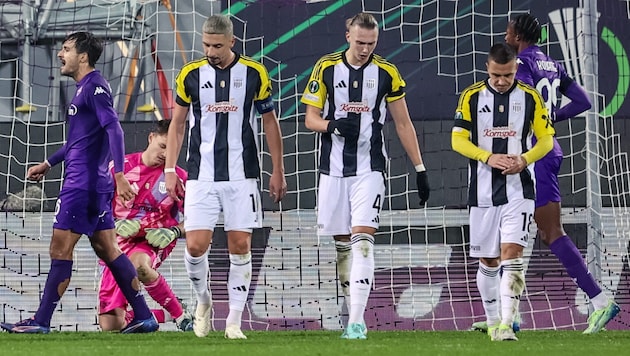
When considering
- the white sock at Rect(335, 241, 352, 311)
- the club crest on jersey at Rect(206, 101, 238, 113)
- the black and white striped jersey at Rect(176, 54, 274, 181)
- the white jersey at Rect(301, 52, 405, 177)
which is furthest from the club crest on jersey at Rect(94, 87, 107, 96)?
the white sock at Rect(335, 241, 352, 311)

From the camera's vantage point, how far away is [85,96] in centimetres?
792

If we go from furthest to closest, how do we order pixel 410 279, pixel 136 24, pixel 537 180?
pixel 136 24 → pixel 410 279 → pixel 537 180

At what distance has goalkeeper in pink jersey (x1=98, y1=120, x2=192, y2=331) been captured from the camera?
9.03 meters

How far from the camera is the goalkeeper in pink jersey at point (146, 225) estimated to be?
9031mm

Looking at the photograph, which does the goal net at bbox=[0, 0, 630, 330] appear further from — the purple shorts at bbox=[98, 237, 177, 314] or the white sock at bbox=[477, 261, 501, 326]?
the white sock at bbox=[477, 261, 501, 326]

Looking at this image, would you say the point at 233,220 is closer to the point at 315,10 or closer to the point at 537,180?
the point at 537,180

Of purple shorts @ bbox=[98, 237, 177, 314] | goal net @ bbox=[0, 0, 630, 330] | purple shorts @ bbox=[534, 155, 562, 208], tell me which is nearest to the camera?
purple shorts @ bbox=[534, 155, 562, 208]

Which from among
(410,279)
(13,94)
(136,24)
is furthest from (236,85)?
(13,94)

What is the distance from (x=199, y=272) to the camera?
7605 mm

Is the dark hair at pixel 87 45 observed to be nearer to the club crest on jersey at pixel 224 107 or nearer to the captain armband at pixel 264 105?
the club crest on jersey at pixel 224 107

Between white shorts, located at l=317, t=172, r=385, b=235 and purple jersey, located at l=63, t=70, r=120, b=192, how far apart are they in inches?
55.2

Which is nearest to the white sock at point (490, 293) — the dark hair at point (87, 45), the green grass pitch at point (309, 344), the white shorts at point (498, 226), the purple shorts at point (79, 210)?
the green grass pitch at point (309, 344)

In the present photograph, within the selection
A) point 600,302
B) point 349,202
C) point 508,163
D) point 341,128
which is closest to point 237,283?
point 349,202

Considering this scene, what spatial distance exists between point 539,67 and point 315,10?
3494mm
